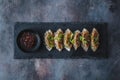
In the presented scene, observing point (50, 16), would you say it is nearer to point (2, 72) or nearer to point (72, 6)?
point (72, 6)

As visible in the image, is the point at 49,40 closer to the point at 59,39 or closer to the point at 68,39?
the point at 59,39

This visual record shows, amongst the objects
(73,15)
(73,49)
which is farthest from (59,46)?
(73,15)

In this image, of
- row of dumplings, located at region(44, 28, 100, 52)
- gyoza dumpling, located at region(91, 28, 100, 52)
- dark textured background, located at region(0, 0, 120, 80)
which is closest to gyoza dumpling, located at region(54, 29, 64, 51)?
row of dumplings, located at region(44, 28, 100, 52)

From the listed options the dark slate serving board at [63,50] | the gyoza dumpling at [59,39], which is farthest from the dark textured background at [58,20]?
the gyoza dumpling at [59,39]

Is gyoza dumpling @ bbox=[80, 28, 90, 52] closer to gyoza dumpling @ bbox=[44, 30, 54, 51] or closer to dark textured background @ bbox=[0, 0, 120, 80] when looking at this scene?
dark textured background @ bbox=[0, 0, 120, 80]

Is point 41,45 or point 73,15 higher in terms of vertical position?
point 73,15

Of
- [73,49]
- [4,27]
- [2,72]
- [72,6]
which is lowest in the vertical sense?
[2,72]
